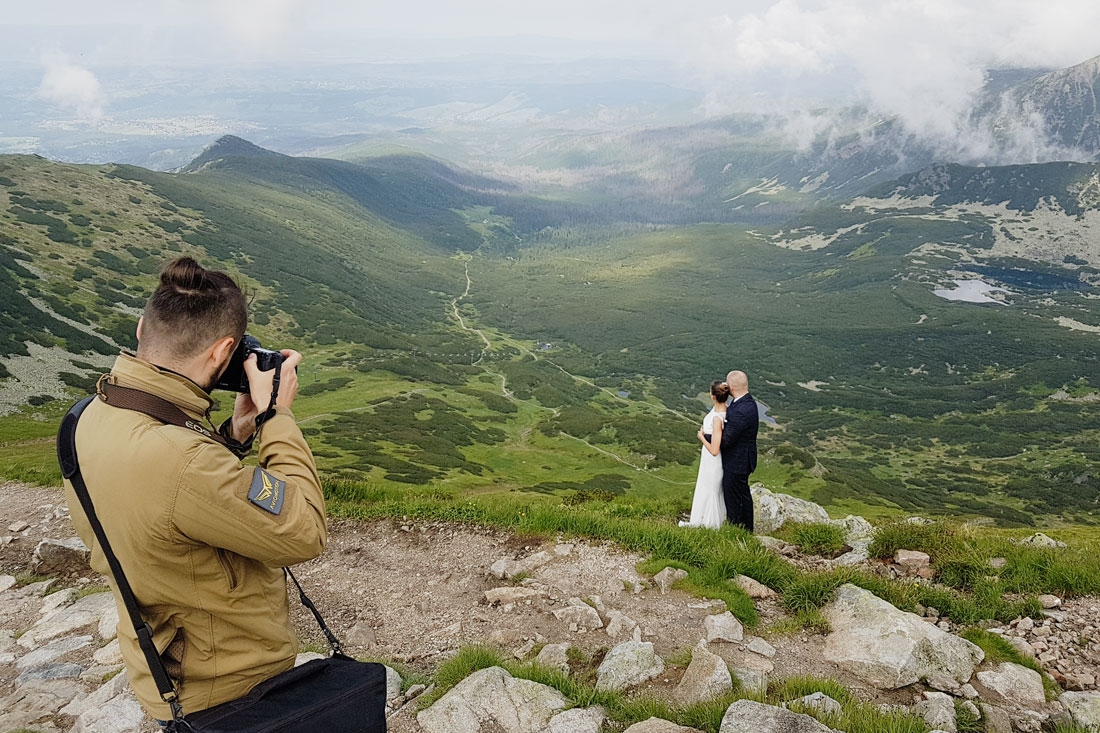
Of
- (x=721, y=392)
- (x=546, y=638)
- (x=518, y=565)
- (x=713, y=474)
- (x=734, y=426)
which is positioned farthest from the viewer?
(x=721, y=392)

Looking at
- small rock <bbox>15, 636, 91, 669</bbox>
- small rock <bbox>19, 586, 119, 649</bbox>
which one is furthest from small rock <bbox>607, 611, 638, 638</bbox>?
small rock <bbox>15, 636, 91, 669</bbox>

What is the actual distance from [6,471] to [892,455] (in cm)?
18081

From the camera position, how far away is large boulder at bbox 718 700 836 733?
5352mm

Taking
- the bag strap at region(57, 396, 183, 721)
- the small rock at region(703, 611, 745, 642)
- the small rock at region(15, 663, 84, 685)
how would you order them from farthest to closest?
the small rock at region(703, 611, 745, 642)
the small rock at region(15, 663, 84, 685)
the bag strap at region(57, 396, 183, 721)

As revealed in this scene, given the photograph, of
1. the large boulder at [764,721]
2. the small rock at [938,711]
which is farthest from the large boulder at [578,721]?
the small rock at [938,711]

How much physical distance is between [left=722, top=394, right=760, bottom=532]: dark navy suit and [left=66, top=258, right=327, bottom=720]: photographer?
999 cm

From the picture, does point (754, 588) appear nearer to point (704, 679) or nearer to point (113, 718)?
point (704, 679)

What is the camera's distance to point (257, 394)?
3.80 m

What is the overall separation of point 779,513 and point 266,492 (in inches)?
552

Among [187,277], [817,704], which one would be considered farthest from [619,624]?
[187,277]

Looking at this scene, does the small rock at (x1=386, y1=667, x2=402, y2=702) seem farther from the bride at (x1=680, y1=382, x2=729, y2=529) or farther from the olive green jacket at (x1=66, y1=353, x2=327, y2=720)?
the bride at (x1=680, y1=382, x2=729, y2=529)

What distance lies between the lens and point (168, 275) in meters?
3.52

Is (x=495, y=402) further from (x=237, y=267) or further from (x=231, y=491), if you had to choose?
(x=231, y=491)

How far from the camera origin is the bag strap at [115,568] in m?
3.28
